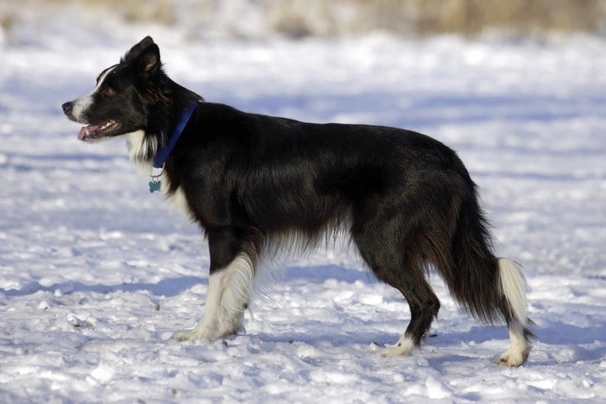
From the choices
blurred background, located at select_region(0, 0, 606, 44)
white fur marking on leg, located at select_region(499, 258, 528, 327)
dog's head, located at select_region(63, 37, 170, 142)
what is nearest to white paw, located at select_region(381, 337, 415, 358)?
white fur marking on leg, located at select_region(499, 258, 528, 327)

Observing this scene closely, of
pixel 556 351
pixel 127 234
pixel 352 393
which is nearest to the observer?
pixel 352 393

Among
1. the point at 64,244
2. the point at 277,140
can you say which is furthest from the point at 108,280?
the point at 277,140

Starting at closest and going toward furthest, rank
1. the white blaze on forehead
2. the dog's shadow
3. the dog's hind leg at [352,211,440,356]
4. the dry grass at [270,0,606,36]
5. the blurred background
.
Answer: the dog's hind leg at [352,211,440,356]
the white blaze on forehead
the dog's shadow
the blurred background
the dry grass at [270,0,606,36]

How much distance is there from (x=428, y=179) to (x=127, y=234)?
4.15m

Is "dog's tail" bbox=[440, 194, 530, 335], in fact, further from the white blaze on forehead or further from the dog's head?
the white blaze on forehead

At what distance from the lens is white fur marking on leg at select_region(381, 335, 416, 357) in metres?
5.25

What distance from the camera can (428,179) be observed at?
5.20 metres

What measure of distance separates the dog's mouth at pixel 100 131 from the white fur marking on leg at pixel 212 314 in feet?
3.39

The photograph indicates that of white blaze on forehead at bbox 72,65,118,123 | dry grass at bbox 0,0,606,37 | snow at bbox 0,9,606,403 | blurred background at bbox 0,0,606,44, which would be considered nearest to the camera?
snow at bbox 0,9,606,403

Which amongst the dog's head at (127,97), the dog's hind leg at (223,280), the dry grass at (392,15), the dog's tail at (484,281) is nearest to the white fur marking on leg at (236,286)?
the dog's hind leg at (223,280)

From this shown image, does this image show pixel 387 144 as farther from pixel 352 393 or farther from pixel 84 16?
pixel 84 16

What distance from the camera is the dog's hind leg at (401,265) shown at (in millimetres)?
5246

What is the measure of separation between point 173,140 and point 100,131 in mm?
494

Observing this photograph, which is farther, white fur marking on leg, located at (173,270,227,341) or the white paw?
white fur marking on leg, located at (173,270,227,341)
